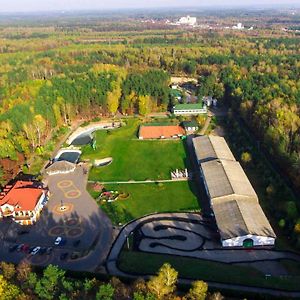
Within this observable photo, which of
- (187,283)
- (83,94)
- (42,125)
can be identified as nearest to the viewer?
(187,283)

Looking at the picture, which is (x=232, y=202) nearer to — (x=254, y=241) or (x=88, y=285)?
(x=254, y=241)

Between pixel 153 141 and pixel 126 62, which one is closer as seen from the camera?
pixel 153 141

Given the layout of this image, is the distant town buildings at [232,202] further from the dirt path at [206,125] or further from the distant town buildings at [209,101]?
the distant town buildings at [209,101]

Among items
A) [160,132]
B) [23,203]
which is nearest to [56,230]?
[23,203]

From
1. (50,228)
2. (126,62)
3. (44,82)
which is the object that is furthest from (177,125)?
(126,62)

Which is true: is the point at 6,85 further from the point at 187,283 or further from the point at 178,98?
the point at 187,283

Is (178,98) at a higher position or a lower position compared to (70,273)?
lower
